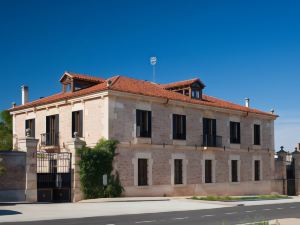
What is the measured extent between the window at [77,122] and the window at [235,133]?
44.7 feet

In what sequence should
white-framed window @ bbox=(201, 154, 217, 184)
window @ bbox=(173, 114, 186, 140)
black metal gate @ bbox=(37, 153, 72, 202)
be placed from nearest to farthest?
black metal gate @ bbox=(37, 153, 72, 202), window @ bbox=(173, 114, 186, 140), white-framed window @ bbox=(201, 154, 217, 184)

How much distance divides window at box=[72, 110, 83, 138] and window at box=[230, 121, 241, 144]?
537 inches

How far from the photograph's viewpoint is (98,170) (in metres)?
28.5

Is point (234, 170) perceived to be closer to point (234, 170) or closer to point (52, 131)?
point (234, 170)

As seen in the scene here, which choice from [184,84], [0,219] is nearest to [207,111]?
[184,84]

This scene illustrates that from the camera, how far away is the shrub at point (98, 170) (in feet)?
91.4

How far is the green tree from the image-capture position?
42359mm

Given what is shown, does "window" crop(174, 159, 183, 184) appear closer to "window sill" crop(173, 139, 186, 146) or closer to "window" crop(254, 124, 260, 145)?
"window sill" crop(173, 139, 186, 146)

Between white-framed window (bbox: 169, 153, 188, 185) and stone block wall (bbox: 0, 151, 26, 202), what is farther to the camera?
white-framed window (bbox: 169, 153, 188, 185)

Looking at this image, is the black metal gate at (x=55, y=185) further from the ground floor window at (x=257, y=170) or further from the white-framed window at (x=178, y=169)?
the ground floor window at (x=257, y=170)

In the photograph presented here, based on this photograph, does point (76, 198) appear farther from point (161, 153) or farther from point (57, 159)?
point (161, 153)

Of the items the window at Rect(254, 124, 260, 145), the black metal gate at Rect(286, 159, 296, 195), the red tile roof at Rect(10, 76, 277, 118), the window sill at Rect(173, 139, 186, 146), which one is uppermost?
the red tile roof at Rect(10, 76, 277, 118)

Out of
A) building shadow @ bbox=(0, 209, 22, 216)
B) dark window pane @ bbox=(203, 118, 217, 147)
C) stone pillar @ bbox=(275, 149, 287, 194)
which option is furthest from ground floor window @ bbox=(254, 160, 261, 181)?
building shadow @ bbox=(0, 209, 22, 216)

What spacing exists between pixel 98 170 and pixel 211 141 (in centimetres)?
1164
